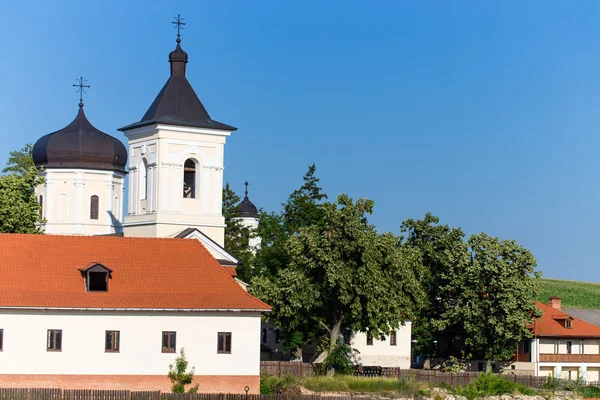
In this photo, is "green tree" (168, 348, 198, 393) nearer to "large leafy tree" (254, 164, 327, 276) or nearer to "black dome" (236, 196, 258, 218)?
"large leafy tree" (254, 164, 327, 276)

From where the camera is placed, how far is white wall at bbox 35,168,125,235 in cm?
8475

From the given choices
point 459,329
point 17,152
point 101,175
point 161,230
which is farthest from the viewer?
point 17,152

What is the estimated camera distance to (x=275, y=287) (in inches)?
2655

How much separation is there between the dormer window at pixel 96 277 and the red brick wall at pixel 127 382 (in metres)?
3.73

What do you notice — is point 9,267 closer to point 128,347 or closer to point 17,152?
point 128,347

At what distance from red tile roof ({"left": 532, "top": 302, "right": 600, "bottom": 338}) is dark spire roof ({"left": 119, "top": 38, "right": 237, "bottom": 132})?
23060 mm

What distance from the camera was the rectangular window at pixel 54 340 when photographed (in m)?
54.3

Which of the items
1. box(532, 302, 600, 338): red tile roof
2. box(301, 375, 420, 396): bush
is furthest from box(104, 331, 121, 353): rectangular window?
box(532, 302, 600, 338): red tile roof

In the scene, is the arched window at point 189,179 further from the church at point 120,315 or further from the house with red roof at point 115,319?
the house with red roof at point 115,319

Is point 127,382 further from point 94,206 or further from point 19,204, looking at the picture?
point 94,206

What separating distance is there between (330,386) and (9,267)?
14892 mm

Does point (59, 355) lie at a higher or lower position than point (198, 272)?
lower

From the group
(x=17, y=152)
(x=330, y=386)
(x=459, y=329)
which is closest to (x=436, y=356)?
(x=459, y=329)

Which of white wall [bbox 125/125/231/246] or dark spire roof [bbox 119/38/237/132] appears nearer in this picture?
white wall [bbox 125/125/231/246]
